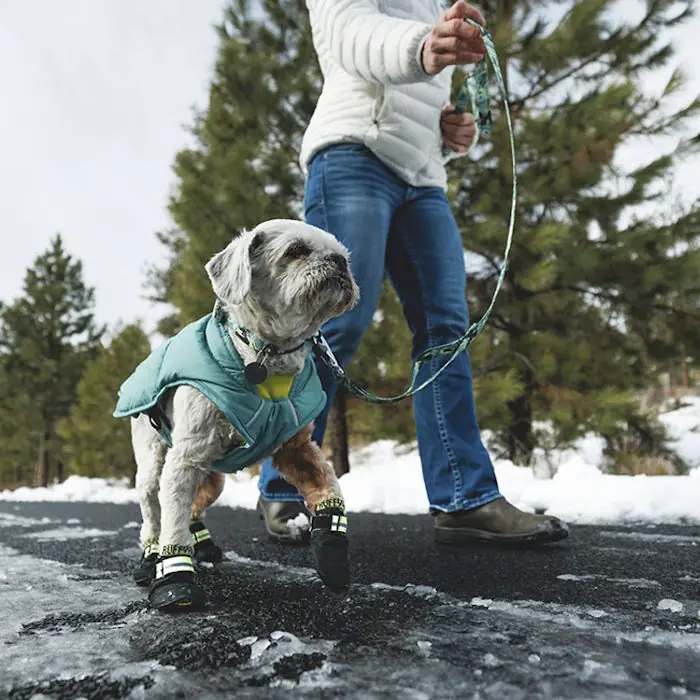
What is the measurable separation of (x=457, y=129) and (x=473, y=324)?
100cm

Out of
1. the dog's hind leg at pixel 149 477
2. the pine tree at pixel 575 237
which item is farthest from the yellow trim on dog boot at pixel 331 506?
the pine tree at pixel 575 237

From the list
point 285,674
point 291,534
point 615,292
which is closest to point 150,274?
A: point 615,292

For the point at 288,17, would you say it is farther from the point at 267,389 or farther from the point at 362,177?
the point at 267,389

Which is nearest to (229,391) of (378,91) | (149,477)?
(149,477)

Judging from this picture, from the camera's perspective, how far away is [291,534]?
297 centimetres

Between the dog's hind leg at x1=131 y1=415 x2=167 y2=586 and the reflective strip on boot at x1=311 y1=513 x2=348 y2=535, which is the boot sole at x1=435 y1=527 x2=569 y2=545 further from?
the dog's hind leg at x1=131 y1=415 x2=167 y2=586

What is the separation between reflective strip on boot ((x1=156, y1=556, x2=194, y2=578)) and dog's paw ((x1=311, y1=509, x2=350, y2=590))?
37 centimetres

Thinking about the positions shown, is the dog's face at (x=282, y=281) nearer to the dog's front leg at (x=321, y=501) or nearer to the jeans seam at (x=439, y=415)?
the dog's front leg at (x=321, y=501)

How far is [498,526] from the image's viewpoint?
2746mm

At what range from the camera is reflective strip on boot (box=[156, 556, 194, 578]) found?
1.79 metres

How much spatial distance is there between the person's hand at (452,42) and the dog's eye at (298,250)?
0.82 meters

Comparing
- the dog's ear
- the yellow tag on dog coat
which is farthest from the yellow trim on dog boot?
the dog's ear

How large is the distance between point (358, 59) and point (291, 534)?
208 cm

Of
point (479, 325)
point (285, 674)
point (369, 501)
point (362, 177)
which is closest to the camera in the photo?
point (285, 674)
